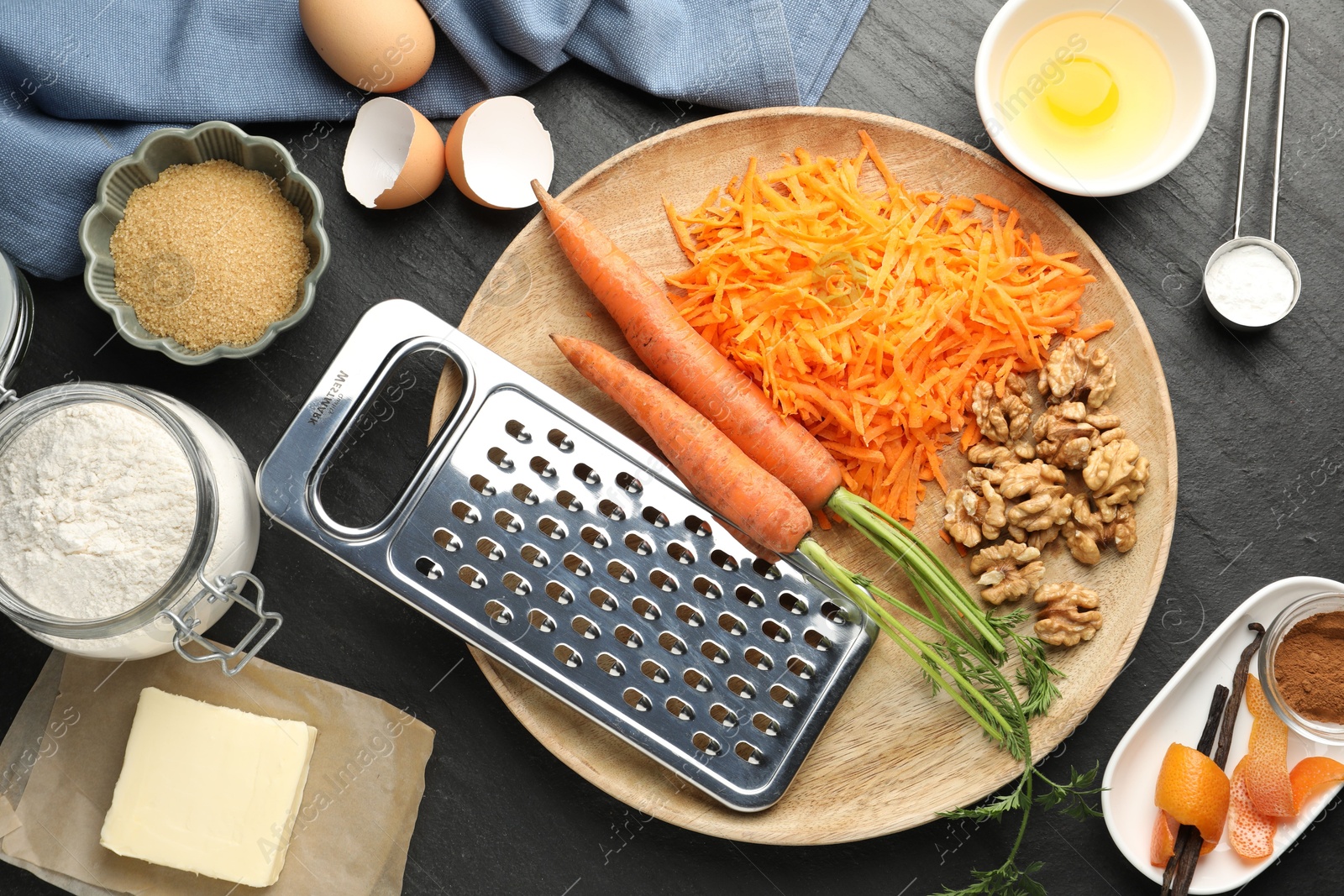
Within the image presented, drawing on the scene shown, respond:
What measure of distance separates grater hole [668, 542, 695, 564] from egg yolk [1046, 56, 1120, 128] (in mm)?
1312

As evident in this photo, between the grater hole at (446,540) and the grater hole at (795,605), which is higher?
the grater hole at (795,605)

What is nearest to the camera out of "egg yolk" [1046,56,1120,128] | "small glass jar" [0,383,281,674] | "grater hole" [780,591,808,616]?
"small glass jar" [0,383,281,674]

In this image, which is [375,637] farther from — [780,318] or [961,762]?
[961,762]

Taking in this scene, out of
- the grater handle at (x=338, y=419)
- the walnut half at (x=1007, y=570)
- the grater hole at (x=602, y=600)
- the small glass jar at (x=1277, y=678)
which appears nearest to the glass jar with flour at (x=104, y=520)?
the grater handle at (x=338, y=419)

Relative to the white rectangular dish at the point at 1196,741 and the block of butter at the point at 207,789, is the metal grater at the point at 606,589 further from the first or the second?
the white rectangular dish at the point at 1196,741

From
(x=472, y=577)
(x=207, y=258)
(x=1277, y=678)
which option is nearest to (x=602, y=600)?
(x=472, y=577)

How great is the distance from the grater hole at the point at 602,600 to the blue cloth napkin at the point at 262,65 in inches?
47.0

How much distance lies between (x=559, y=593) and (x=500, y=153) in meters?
1.04

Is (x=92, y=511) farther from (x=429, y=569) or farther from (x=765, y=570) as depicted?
(x=765, y=570)

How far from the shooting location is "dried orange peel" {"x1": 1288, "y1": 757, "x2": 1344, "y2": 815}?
1896 millimetres

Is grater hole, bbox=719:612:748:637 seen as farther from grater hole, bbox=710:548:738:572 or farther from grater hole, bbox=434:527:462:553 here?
grater hole, bbox=434:527:462:553

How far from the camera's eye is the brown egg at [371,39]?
1866 millimetres

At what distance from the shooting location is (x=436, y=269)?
83.0 inches

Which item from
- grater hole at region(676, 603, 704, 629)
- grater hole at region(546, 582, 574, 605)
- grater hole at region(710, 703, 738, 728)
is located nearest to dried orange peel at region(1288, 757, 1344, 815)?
grater hole at region(710, 703, 738, 728)
